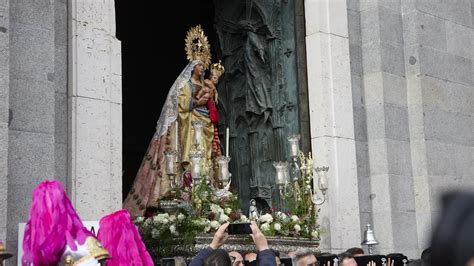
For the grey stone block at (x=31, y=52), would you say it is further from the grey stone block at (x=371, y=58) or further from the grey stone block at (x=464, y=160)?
the grey stone block at (x=464, y=160)

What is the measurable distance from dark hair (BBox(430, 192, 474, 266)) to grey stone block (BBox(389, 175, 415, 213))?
11.7m

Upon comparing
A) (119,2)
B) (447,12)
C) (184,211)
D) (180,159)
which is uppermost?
(119,2)

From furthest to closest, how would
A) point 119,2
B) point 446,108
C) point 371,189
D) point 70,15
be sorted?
point 119,2 → point 446,108 → point 371,189 → point 70,15

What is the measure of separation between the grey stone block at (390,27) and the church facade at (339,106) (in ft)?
0.10

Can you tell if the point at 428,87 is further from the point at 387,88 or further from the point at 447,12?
the point at 447,12

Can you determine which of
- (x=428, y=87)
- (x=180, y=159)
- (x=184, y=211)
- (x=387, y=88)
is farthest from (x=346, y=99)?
(x=184, y=211)

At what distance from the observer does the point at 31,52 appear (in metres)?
9.09

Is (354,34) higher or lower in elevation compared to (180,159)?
higher

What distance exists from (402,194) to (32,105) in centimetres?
699

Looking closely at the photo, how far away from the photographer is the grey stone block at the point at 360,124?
1328cm

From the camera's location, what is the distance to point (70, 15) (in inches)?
388

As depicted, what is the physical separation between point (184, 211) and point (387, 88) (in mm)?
4861

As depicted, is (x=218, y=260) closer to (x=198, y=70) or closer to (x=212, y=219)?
(x=212, y=219)

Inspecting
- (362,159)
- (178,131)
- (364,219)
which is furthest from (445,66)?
(178,131)
